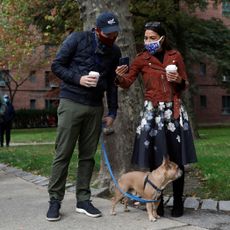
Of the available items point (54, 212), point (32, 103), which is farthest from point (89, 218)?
point (32, 103)

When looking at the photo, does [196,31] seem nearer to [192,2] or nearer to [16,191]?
[192,2]

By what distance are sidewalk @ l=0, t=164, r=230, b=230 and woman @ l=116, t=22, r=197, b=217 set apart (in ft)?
2.04

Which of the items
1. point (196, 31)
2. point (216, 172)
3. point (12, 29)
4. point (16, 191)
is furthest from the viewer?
point (196, 31)

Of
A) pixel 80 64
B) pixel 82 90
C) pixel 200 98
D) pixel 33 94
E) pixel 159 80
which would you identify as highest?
pixel 33 94

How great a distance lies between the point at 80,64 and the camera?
520cm

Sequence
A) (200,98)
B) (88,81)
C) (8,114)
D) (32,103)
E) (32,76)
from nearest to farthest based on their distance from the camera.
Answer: (88,81) → (8,114) → (32,76) → (32,103) → (200,98)

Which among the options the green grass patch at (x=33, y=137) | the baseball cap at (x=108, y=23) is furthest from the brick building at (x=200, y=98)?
the baseball cap at (x=108, y=23)

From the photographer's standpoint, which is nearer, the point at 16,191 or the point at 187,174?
the point at 16,191

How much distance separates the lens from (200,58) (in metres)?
24.8

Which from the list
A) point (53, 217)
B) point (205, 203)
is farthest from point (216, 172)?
point (53, 217)

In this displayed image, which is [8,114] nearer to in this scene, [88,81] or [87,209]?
[87,209]

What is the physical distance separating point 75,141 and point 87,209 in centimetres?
80

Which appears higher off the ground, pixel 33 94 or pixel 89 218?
pixel 33 94

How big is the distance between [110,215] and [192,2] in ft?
62.3
